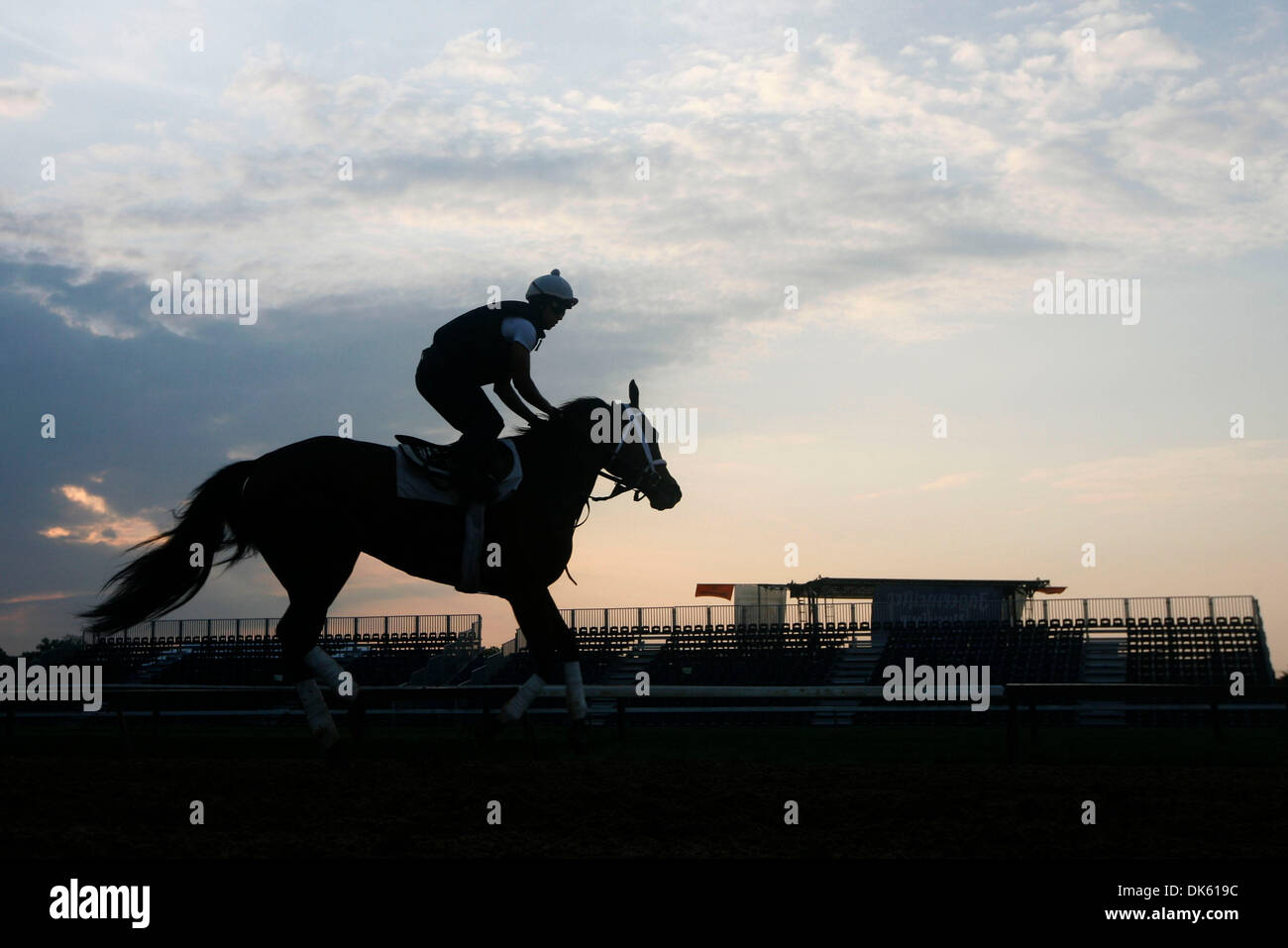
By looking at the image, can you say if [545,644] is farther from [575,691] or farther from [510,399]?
[510,399]

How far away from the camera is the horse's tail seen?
8344 millimetres

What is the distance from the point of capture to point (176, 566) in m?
8.38

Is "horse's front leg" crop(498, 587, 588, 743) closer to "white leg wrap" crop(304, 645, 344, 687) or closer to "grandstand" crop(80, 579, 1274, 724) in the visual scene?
"white leg wrap" crop(304, 645, 344, 687)

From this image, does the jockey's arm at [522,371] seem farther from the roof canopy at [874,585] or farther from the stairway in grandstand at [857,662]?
the roof canopy at [874,585]

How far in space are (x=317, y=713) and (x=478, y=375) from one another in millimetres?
2584

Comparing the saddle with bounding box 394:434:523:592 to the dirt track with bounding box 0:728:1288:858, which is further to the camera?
the saddle with bounding box 394:434:523:592

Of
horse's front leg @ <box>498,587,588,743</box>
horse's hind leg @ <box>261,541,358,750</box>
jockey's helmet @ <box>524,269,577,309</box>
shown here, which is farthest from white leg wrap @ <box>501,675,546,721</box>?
jockey's helmet @ <box>524,269,577,309</box>

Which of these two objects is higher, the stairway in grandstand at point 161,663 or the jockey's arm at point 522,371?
the jockey's arm at point 522,371

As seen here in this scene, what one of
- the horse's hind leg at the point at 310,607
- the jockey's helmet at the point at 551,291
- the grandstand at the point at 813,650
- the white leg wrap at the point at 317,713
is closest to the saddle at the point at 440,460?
the horse's hind leg at the point at 310,607

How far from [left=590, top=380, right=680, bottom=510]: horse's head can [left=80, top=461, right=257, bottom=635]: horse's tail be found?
269cm

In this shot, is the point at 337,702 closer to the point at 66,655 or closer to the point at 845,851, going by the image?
the point at 845,851

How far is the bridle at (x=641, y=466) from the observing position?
30.0ft

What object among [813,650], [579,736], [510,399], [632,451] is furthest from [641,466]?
[813,650]

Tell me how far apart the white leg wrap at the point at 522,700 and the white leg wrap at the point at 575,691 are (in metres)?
0.19
